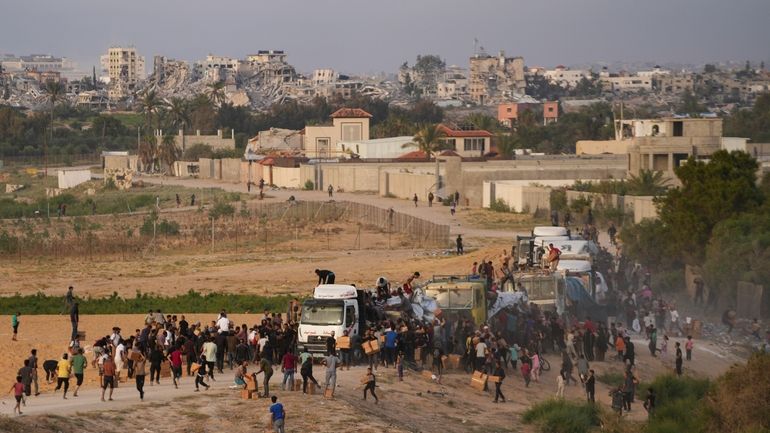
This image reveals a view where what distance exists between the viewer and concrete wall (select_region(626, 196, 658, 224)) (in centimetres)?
5453

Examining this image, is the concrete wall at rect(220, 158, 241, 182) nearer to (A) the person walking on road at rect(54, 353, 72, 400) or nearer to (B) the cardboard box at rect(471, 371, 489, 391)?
(B) the cardboard box at rect(471, 371, 489, 391)

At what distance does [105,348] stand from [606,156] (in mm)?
65914

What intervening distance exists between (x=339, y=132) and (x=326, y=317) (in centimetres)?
8171

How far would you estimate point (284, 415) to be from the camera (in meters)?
24.0

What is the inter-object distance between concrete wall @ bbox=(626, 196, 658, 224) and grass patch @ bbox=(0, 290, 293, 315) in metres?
16.3

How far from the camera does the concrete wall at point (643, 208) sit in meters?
54.5

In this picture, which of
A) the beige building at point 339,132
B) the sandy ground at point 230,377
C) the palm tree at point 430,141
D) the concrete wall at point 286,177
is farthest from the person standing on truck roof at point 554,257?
the beige building at point 339,132

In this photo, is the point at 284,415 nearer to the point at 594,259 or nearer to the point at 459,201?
the point at 594,259

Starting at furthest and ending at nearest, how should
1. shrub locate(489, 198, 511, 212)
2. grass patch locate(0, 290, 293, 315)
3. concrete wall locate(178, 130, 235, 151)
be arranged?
concrete wall locate(178, 130, 235, 151), shrub locate(489, 198, 511, 212), grass patch locate(0, 290, 293, 315)

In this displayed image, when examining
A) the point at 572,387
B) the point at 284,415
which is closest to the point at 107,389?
the point at 284,415

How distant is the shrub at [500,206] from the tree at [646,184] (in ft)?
22.6

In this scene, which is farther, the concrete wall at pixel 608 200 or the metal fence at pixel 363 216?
the metal fence at pixel 363 216

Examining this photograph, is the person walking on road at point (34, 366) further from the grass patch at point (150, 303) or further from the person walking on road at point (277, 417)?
the grass patch at point (150, 303)

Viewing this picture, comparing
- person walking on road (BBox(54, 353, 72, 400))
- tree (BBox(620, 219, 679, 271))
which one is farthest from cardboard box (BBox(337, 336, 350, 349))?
tree (BBox(620, 219, 679, 271))
